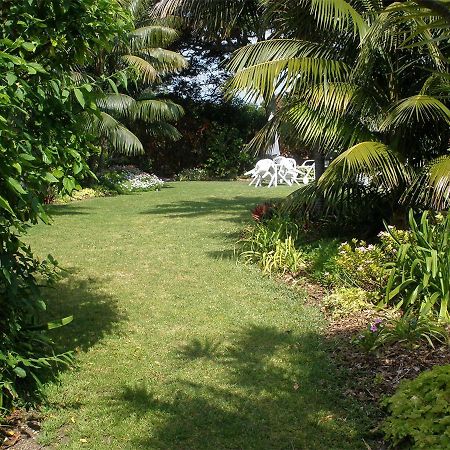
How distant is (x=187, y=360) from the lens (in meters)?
4.63

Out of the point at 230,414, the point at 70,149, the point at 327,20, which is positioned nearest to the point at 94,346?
the point at 230,414

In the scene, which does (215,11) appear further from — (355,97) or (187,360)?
(187,360)

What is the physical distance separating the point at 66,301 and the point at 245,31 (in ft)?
28.0

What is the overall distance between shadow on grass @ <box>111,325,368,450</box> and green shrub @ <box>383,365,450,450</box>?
0.89ft

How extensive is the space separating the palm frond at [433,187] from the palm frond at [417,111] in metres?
0.51

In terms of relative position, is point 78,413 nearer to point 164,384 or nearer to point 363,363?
point 164,384

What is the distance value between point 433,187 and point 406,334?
2168 millimetres

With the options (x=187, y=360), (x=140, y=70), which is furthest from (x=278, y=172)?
(x=187, y=360)

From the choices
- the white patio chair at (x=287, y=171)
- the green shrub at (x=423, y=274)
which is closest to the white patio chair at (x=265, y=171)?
the white patio chair at (x=287, y=171)

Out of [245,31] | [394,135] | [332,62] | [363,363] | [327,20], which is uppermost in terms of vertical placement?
[245,31]

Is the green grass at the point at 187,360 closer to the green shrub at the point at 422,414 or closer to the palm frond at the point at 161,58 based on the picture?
the green shrub at the point at 422,414

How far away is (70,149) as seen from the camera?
358 cm

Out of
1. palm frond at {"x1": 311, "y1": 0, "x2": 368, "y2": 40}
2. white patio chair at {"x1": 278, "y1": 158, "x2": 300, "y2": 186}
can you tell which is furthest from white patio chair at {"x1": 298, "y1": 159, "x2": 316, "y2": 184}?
palm frond at {"x1": 311, "y1": 0, "x2": 368, "y2": 40}

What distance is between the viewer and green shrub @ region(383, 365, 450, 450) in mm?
2955
